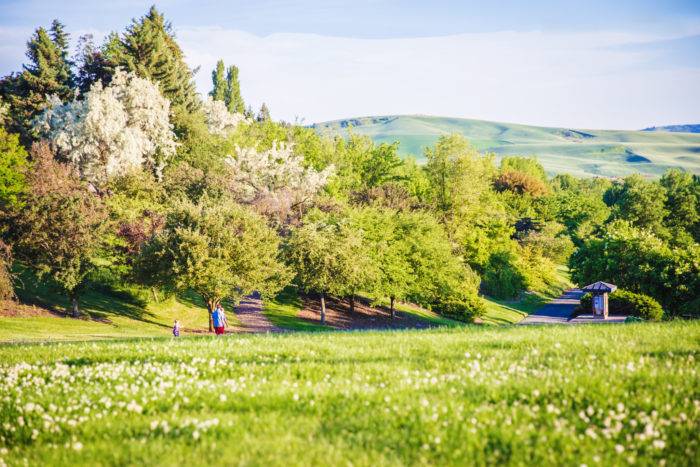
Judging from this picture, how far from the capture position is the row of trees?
130 feet

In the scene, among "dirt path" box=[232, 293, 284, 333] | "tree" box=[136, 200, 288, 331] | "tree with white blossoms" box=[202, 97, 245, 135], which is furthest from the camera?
"tree with white blossoms" box=[202, 97, 245, 135]

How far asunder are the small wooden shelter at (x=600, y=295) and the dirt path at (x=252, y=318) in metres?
30.8

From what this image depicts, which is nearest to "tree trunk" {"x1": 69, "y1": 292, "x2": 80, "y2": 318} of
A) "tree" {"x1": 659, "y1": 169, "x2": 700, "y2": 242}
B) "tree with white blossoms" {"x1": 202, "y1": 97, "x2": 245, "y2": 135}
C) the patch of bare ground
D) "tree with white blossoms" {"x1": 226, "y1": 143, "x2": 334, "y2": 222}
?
the patch of bare ground

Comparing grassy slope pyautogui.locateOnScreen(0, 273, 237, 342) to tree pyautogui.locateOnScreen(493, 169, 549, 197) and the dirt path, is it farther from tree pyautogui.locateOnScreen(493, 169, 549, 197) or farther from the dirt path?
tree pyautogui.locateOnScreen(493, 169, 549, 197)

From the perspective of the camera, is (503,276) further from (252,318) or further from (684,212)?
(252,318)

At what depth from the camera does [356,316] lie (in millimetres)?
57000

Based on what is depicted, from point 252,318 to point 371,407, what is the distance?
43.2 metres

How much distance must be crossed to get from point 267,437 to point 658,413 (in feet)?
16.6

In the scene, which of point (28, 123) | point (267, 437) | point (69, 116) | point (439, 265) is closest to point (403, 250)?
point (439, 265)

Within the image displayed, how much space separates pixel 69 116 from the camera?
5412 cm

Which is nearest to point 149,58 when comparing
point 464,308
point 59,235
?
point 59,235

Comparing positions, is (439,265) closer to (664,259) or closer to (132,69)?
(664,259)

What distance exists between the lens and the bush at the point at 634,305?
50559 mm

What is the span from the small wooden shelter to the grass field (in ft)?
140
